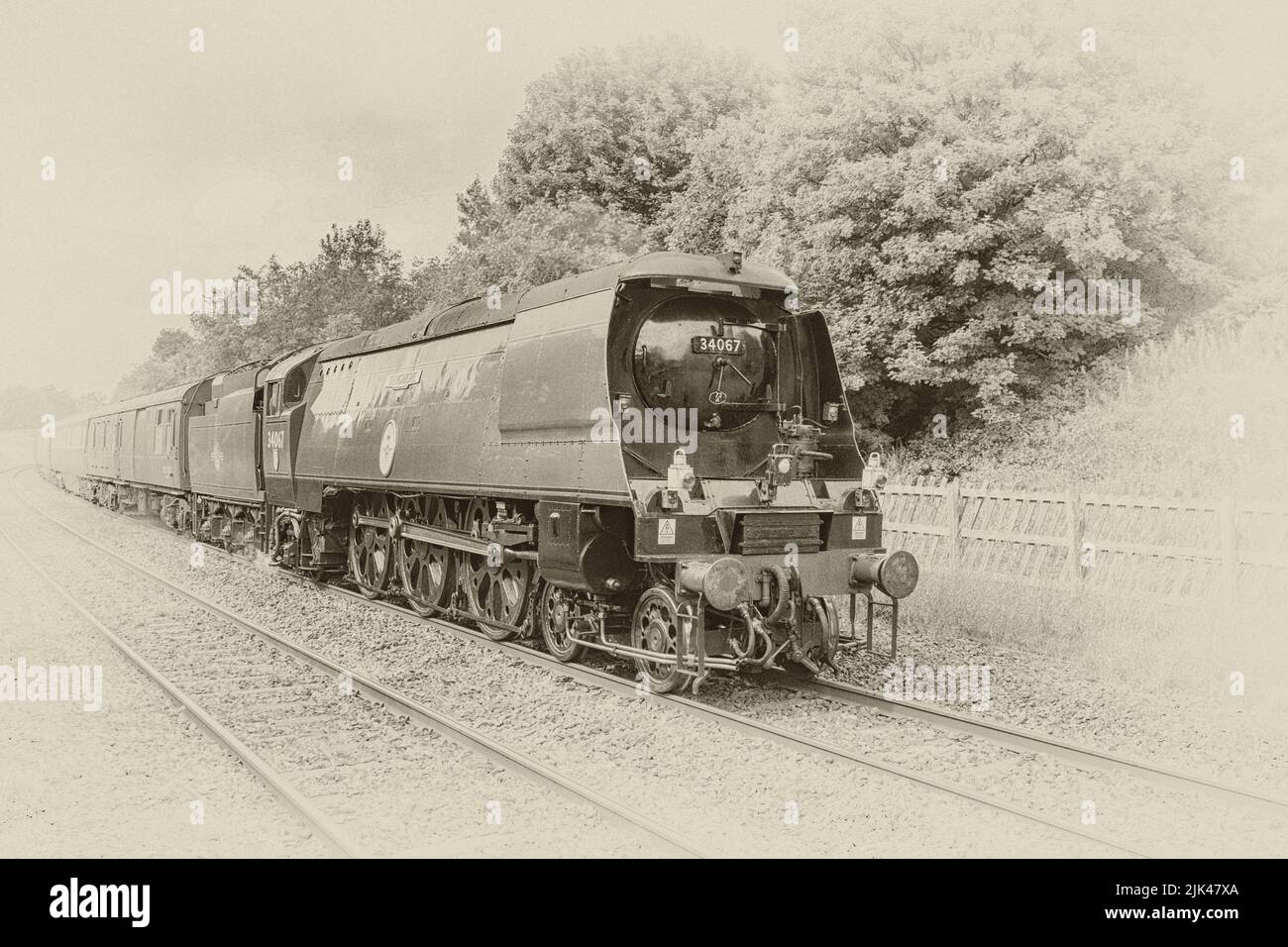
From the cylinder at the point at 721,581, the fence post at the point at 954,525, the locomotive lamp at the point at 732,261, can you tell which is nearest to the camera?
the cylinder at the point at 721,581

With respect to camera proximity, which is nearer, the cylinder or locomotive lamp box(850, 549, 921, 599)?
the cylinder

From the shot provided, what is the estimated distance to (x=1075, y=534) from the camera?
10820 mm

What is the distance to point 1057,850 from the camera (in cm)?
466

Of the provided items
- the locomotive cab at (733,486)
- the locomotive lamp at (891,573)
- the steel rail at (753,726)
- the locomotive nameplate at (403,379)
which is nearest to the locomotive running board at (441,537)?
the steel rail at (753,726)

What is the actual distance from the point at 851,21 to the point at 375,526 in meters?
11.7

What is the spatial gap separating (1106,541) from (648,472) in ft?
19.1

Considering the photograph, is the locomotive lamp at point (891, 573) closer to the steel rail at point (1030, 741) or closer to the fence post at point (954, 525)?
the steel rail at point (1030, 741)

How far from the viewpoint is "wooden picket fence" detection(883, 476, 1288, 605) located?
9.33 m

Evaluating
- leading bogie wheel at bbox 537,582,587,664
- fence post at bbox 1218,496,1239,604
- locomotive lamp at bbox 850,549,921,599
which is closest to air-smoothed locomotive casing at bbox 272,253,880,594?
locomotive lamp at bbox 850,549,921,599

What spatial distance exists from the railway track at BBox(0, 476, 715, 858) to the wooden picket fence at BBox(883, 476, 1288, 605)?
6912 millimetres

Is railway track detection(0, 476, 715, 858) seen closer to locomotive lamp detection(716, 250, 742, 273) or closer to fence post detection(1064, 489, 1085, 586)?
locomotive lamp detection(716, 250, 742, 273)

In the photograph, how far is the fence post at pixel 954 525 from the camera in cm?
1248

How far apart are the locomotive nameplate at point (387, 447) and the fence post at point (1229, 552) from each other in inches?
328

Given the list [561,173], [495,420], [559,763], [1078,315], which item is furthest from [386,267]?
[559,763]
